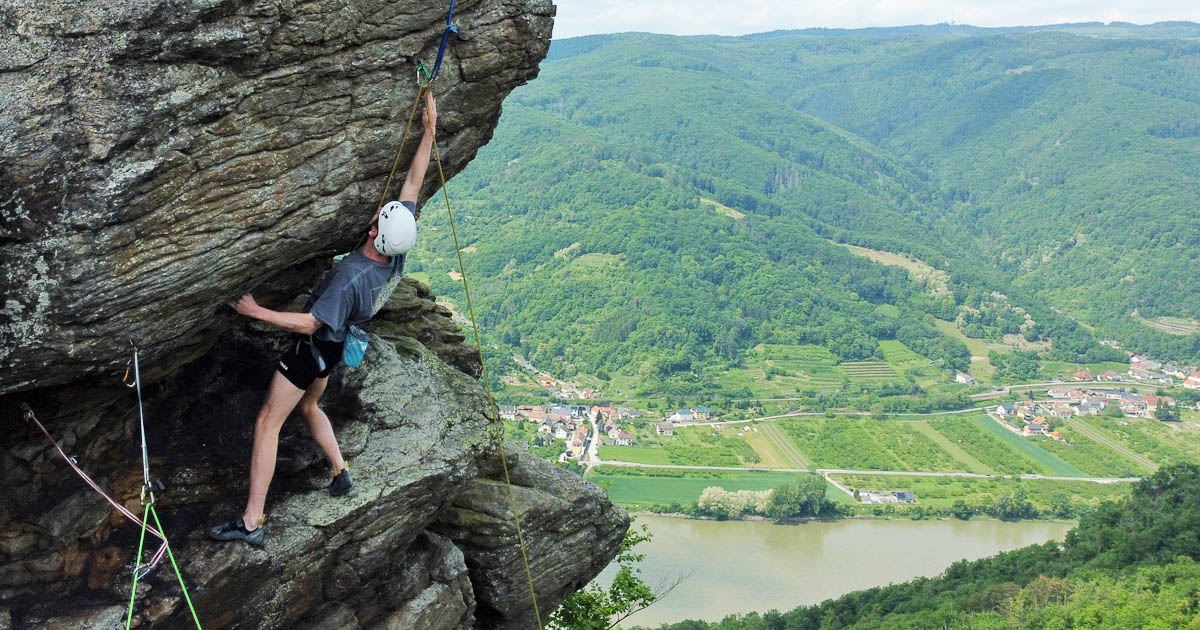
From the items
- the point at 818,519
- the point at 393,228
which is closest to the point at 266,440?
the point at 393,228

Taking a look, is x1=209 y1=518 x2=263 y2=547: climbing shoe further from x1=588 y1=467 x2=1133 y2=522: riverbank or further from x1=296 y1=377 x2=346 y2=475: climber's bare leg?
x1=588 y1=467 x2=1133 y2=522: riverbank

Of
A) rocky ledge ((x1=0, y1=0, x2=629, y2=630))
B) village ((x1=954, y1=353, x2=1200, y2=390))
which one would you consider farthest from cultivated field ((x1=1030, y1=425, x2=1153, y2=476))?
rocky ledge ((x1=0, y1=0, x2=629, y2=630))

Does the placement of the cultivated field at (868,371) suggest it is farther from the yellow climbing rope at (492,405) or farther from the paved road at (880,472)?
the yellow climbing rope at (492,405)

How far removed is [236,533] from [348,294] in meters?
1.93

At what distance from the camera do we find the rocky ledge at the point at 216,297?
19.1ft

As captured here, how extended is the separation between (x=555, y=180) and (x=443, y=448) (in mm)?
150272

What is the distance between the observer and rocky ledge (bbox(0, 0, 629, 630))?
584cm

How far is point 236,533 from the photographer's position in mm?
7145

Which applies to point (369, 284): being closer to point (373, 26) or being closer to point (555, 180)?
point (373, 26)

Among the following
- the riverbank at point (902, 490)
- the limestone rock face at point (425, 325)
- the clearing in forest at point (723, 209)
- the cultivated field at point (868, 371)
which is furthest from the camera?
the clearing in forest at point (723, 209)

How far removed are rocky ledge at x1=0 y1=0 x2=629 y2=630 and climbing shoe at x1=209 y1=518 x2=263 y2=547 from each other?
84mm

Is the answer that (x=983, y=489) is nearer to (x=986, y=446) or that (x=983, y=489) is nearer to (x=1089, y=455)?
(x=986, y=446)

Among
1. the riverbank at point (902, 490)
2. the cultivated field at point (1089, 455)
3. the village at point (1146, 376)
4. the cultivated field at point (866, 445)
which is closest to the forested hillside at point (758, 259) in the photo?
the village at point (1146, 376)

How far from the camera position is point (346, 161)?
7.41 metres
